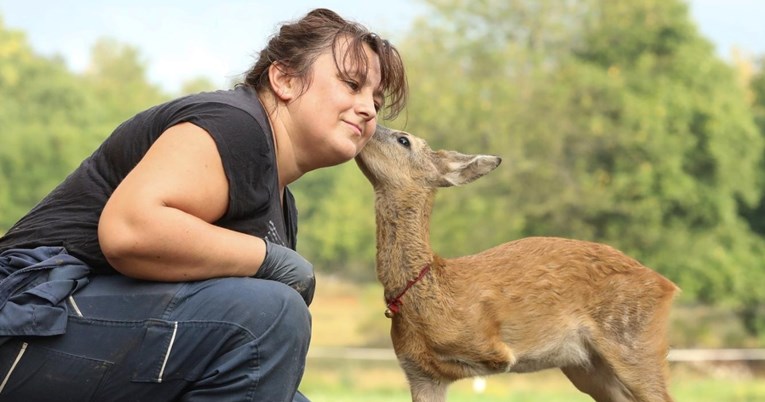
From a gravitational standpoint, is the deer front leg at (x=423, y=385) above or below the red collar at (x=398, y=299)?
below

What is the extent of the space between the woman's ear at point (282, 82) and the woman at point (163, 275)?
0.14m

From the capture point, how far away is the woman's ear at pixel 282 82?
3805 millimetres

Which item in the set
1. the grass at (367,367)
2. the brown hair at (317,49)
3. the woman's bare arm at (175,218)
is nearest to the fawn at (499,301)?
the brown hair at (317,49)

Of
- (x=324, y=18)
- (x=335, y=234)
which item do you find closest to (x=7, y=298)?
(x=324, y=18)

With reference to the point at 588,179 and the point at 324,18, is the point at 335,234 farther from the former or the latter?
the point at 324,18

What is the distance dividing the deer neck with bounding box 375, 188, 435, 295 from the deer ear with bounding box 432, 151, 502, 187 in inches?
7.4

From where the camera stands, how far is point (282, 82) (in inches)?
151

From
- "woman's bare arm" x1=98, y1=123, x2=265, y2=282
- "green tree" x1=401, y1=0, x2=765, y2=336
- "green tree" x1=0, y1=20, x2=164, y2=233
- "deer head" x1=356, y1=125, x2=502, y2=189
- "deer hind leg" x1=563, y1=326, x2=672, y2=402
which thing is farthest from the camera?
"green tree" x1=0, y1=20, x2=164, y2=233

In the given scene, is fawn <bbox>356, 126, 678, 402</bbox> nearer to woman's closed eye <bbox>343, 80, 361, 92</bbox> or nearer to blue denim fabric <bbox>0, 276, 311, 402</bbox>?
woman's closed eye <bbox>343, 80, 361, 92</bbox>

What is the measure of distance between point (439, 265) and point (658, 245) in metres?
31.2

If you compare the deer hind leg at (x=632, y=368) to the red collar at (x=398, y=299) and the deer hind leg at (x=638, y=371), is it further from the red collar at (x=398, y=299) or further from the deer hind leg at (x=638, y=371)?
the red collar at (x=398, y=299)

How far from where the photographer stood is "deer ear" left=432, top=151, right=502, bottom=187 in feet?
19.7

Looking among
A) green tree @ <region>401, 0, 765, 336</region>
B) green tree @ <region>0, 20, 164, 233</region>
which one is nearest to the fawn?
green tree @ <region>401, 0, 765, 336</region>

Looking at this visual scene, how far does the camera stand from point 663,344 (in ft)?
20.0
